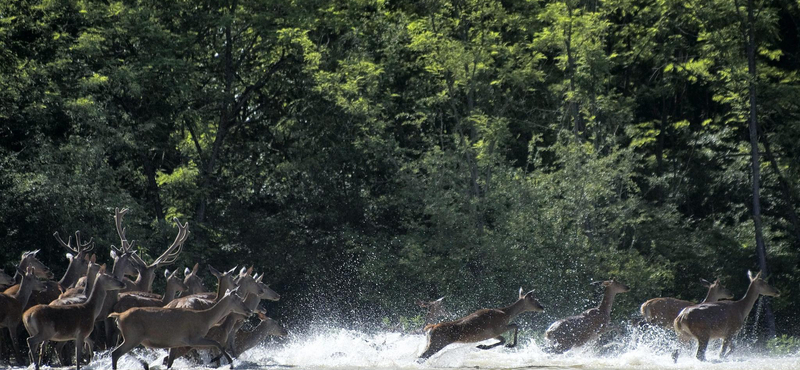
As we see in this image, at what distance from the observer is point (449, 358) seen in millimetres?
15906

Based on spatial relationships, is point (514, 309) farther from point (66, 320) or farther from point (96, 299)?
point (66, 320)

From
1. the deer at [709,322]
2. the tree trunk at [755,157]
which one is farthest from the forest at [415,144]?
the deer at [709,322]

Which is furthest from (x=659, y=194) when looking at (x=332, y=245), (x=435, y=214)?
(x=332, y=245)

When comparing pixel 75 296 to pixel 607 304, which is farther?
pixel 607 304

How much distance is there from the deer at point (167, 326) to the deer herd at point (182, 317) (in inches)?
0.5

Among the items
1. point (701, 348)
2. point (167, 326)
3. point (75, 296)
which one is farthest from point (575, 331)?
point (75, 296)

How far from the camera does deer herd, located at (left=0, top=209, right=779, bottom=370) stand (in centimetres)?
1374

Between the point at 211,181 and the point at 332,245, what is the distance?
11.7 ft

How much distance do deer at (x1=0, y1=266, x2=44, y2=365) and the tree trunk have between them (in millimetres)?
14873

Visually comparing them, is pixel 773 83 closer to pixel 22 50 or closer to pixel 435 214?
pixel 435 214

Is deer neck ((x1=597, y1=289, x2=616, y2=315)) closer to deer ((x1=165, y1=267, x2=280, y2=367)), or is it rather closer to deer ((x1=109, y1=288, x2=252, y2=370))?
deer ((x1=165, y1=267, x2=280, y2=367))

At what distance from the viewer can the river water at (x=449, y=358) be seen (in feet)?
48.9

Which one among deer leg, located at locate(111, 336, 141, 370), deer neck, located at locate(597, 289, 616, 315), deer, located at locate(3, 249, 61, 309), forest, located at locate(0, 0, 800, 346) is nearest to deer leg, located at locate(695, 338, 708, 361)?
deer neck, located at locate(597, 289, 616, 315)

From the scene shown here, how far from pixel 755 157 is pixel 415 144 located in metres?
8.69
